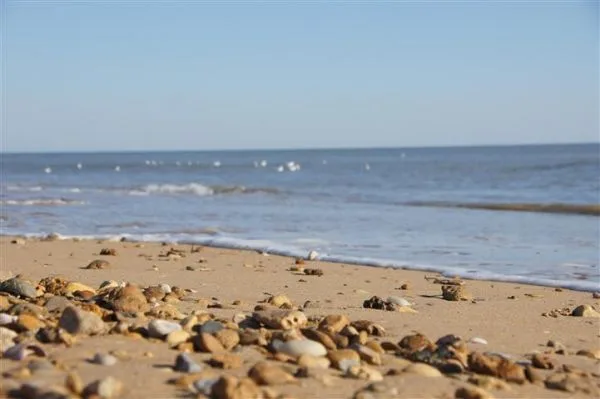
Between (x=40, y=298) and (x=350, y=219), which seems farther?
(x=350, y=219)

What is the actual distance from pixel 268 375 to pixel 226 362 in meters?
0.32

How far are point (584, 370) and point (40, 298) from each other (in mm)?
3352

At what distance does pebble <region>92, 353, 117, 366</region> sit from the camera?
3656 millimetres

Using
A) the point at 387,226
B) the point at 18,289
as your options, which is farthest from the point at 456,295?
the point at 387,226

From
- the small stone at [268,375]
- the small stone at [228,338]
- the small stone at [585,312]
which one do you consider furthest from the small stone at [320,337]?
the small stone at [585,312]

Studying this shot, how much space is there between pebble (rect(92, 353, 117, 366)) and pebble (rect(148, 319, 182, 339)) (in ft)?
1.71

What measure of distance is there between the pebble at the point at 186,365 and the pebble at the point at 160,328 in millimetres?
500

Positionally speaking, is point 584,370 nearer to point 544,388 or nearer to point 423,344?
point 544,388

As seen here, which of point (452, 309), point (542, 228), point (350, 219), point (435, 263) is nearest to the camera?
point (452, 309)

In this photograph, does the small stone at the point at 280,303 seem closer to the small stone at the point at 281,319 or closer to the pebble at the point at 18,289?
the small stone at the point at 281,319

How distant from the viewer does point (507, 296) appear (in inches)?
287

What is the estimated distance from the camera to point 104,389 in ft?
10.4

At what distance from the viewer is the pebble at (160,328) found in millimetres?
4219

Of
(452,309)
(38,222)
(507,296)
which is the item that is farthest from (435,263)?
(38,222)
